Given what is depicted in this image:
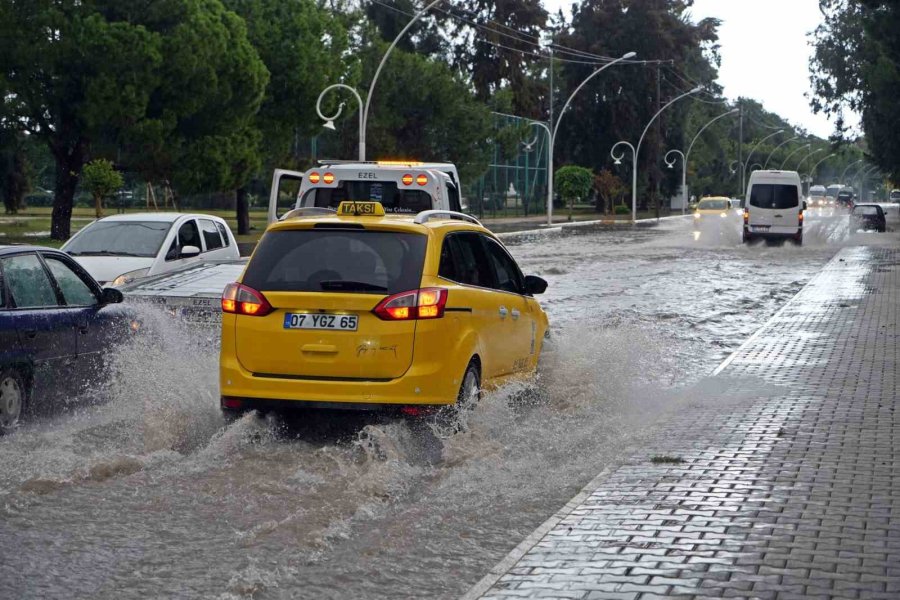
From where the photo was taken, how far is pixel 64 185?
39500 mm

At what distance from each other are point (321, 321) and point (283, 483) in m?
1.19

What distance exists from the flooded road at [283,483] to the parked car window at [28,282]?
34.3 inches

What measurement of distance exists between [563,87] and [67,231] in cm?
6118

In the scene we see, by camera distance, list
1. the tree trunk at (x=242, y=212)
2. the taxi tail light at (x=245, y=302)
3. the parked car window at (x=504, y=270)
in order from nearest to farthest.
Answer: the taxi tail light at (x=245, y=302), the parked car window at (x=504, y=270), the tree trunk at (x=242, y=212)

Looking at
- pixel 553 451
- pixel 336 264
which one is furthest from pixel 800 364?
pixel 336 264

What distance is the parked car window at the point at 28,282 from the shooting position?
29.9 ft

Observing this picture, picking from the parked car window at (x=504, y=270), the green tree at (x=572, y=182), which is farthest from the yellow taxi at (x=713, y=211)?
the parked car window at (x=504, y=270)

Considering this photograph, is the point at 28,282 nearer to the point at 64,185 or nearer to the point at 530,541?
the point at 530,541

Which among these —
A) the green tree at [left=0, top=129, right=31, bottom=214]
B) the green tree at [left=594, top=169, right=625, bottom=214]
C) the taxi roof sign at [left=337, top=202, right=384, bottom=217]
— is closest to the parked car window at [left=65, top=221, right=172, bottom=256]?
the taxi roof sign at [left=337, top=202, right=384, bottom=217]

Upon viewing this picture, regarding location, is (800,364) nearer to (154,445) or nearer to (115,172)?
(154,445)

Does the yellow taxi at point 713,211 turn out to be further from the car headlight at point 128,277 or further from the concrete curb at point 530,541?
the concrete curb at point 530,541

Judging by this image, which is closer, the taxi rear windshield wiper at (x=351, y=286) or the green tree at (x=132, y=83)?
the taxi rear windshield wiper at (x=351, y=286)

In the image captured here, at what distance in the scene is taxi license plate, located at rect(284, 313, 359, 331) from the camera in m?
8.15

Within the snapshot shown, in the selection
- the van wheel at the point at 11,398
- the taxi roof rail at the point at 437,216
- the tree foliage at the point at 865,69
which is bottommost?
the van wheel at the point at 11,398
